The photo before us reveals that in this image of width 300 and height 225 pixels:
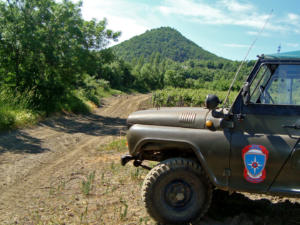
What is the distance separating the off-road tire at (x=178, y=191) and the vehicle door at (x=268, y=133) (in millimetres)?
434

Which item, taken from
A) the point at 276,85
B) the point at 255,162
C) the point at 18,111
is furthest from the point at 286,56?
the point at 18,111

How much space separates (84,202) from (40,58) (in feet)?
36.7

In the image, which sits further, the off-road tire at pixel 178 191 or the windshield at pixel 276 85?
the off-road tire at pixel 178 191

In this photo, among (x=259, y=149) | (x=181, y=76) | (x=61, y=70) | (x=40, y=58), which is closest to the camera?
(x=259, y=149)

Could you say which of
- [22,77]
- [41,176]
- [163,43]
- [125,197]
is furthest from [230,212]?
[163,43]

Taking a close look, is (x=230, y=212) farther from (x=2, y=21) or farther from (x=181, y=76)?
(x=181, y=76)

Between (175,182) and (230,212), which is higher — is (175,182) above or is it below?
above

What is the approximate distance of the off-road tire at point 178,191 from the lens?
381cm

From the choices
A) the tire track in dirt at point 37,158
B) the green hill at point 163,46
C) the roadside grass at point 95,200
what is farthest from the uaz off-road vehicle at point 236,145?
the green hill at point 163,46

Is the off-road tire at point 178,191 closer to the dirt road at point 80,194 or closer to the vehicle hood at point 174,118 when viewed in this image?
the dirt road at point 80,194

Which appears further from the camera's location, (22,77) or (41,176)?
(22,77)

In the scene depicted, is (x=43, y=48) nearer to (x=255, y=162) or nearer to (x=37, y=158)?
(x=37, y=158)

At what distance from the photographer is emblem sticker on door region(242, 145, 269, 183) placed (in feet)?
11.5

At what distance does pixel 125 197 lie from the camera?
489 centimetres
